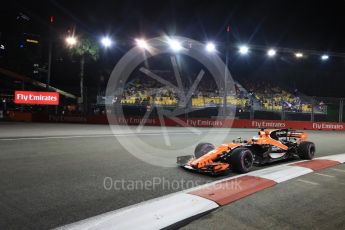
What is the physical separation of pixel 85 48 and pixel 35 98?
234 inches

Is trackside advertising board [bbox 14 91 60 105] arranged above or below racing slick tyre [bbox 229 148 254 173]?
above

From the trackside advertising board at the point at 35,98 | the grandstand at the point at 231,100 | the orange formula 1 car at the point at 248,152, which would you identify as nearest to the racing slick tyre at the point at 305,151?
the orange formula 1 car at the point at 248,152

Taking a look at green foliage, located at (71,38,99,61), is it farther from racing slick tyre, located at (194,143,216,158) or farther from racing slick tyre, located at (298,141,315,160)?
racing slick tyre, located at (298,141,315,160)

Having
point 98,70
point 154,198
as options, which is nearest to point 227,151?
point 154,198

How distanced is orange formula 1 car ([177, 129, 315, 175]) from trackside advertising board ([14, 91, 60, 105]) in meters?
19.1

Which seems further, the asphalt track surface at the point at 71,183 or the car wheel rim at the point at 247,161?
the car wheel rim at the point at 247,161

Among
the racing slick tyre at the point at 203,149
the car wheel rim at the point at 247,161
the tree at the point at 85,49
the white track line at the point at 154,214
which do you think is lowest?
the white track line at the point at 154,214

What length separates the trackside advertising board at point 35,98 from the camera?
24038mm

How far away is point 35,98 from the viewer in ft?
79.9

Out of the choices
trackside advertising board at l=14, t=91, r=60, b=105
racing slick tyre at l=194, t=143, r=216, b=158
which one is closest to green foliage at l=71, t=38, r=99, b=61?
trackside advertising board at l=14, t=91, r=60, b=105

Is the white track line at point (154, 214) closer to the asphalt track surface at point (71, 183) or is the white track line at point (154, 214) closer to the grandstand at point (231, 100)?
the asphalt track surface at point (71, 183)

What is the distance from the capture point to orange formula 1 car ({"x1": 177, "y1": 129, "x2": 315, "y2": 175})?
689 centimetres

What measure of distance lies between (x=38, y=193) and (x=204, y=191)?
257 centimetres

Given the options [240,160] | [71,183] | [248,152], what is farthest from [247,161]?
[71,183]
